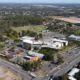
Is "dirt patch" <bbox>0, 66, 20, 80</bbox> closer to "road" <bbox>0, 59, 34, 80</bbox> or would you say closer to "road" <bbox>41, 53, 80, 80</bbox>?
"road" <bbox>0, 59, 34, 80</bbox>

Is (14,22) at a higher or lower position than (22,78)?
higher

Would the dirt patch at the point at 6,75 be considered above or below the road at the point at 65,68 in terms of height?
below

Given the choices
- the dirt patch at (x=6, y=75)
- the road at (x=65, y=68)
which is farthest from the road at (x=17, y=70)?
the road at (x=65, y=68)

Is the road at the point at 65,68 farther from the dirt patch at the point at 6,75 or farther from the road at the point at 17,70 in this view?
the dirt patch at the point at 6,75

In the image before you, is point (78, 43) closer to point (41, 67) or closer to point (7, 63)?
point (41, 67)

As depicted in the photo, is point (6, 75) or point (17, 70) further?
point (17, 70)

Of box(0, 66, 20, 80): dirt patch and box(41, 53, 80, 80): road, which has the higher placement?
box(41, 53, 80, 80): road

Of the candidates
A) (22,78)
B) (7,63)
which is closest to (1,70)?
(7,63)

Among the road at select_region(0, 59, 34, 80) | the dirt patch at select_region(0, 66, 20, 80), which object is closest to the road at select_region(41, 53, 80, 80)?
the road at select_region(0, 59, 34, 80)

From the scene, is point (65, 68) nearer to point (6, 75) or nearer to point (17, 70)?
point (17, 70)

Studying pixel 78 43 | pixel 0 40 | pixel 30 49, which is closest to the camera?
pixel 30 49

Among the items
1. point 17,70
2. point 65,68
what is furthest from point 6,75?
point 65,68
